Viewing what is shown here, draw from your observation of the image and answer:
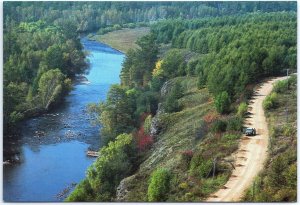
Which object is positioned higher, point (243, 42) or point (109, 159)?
point (243, 42)

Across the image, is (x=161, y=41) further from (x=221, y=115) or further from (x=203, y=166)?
(x=203, y=166)

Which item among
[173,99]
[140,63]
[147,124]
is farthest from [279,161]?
[140,63]

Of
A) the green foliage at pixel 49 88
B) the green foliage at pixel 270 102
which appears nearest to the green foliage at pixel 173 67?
the green foliage at pixel 49 88

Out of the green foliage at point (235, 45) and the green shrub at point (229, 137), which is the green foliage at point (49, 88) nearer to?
the green foliage at point (235, 45)

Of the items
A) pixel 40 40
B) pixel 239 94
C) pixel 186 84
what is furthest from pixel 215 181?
pixel 40 40

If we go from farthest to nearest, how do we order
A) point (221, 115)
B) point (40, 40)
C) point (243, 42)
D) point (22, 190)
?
point (40, 40)
point (243, 42)
point (221, 115)
point (22, 190)
